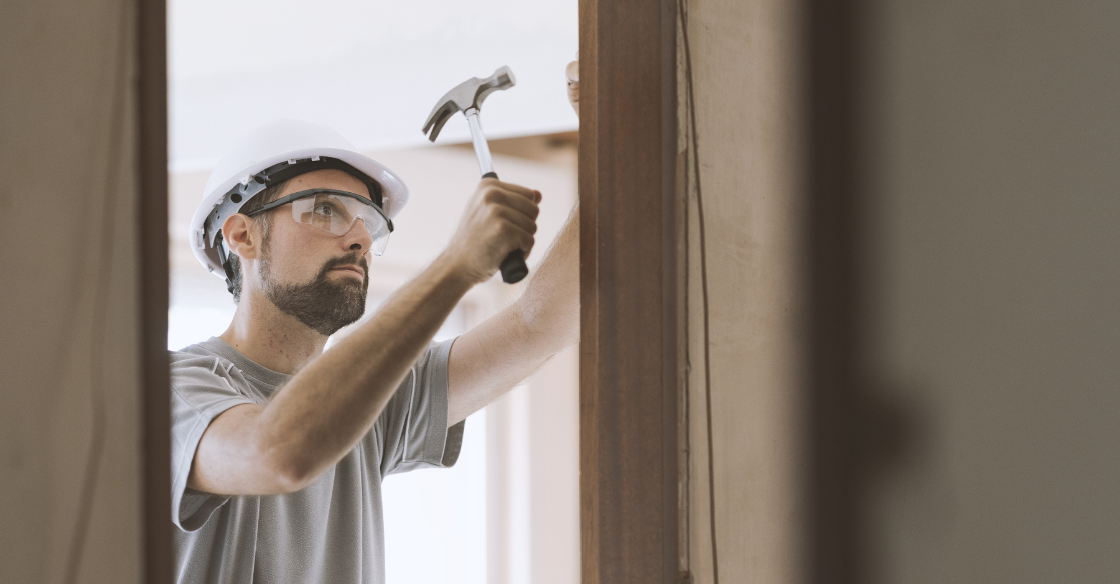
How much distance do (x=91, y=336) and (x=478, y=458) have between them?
3469 millimetres

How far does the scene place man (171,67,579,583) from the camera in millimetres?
897

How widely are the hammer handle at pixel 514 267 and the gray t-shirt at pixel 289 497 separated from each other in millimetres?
381

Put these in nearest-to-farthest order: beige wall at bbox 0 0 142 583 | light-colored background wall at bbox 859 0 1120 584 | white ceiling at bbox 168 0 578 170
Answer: beige wall at bbox 0 0 142 583 → light-colored background wall at bbox 859 0 1120 584 → white ceiling at bbox 168 0 578 170

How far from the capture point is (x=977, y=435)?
0.59 m

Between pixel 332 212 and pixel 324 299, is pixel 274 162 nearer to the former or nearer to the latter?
pixel 332 212

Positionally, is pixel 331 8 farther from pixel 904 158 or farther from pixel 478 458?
pixel 478 458

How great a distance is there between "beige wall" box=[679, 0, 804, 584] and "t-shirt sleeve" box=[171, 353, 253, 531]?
64 cm

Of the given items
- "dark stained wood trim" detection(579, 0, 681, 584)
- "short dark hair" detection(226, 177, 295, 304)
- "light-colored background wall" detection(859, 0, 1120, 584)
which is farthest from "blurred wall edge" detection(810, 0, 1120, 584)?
"short dark hair" detection(226, 177, 295, 304)

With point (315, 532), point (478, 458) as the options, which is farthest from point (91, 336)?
point (478, 458)

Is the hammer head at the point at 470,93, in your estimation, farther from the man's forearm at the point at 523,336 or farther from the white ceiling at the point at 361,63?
the white ceiling at the point at 361,63

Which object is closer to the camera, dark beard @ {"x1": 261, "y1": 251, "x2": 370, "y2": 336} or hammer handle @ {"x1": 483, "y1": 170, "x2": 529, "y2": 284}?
hammer handle @ {"x1": 483, "y1": 170, "x2": 529, "y2": 284}

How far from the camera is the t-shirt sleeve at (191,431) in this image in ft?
3.20

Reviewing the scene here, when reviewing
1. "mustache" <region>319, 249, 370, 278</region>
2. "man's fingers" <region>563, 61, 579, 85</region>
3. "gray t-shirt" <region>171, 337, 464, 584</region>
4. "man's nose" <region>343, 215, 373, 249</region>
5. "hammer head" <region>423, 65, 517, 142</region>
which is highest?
"man's fingers" <region>563, 61, 579, 85</region>

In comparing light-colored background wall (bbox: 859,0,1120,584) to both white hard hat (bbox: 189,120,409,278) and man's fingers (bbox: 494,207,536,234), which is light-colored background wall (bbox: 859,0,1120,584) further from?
white hard hat (bbox: 189,120,409,278)
